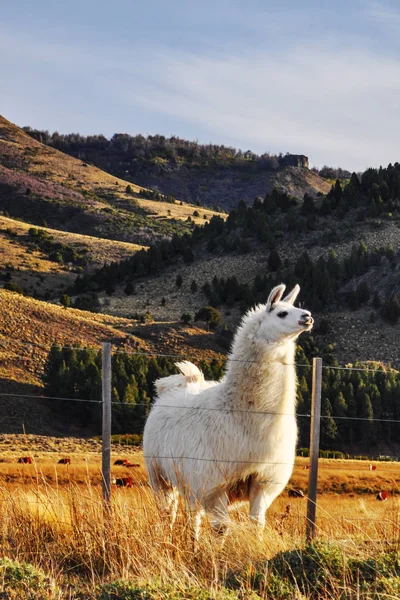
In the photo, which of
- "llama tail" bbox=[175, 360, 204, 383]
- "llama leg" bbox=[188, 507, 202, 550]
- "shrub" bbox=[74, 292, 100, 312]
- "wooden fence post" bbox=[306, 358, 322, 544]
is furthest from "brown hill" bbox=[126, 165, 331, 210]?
"llama leg" bbox=[188, 507, 202, 550]

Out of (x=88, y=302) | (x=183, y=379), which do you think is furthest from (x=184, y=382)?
(x=88, y=302)

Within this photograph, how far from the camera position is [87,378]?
40344 mm

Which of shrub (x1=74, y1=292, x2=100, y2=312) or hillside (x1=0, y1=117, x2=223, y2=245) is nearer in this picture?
shrub (x1=74, y1=292, x2=100, y2=312)

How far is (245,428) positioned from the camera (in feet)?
26.9

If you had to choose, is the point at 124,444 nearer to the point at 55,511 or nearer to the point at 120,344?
the point at 120,344

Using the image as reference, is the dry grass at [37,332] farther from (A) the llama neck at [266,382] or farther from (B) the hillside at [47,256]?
(A) the llama neck at [266,382]

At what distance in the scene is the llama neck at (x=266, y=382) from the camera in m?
8.34

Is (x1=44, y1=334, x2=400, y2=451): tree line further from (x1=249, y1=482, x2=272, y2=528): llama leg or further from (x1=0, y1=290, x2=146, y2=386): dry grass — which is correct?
(x1=249, y1=482, x2=272, y2=528): llama leg

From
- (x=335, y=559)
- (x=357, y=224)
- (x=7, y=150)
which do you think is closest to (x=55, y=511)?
(x=335, y=559)

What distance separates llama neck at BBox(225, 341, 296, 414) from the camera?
834cm

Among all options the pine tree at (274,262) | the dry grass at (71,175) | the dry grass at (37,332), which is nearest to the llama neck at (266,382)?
the dry grass at (37,332)

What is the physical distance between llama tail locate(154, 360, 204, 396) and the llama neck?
127 centimetres

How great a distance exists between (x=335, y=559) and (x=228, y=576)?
888 millimetres

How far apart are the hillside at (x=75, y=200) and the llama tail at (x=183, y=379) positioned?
10672 cm
